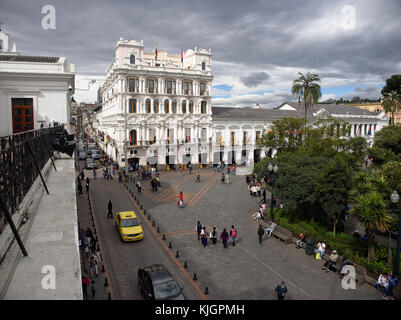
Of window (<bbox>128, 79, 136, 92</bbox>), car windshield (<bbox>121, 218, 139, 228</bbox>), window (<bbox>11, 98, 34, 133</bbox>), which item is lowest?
car windshield (<bbox>121, 218, 139, 228</bbox>)

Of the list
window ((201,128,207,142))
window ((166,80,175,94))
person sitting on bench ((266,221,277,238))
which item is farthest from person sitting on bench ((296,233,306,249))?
window ((166,80,175,94))

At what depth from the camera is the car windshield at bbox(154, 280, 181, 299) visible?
1219 centimetres

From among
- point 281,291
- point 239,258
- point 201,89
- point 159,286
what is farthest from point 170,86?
point 281,291

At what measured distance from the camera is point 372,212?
583 inches

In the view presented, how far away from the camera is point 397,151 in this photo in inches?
1348

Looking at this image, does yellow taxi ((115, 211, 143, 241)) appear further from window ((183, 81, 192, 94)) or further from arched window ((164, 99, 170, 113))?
window ((183, 81, 192, 94))

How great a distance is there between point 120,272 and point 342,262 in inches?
446

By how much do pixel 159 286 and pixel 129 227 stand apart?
322 inches

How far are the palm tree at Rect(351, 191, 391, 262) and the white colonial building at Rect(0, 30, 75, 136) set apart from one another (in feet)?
52.4

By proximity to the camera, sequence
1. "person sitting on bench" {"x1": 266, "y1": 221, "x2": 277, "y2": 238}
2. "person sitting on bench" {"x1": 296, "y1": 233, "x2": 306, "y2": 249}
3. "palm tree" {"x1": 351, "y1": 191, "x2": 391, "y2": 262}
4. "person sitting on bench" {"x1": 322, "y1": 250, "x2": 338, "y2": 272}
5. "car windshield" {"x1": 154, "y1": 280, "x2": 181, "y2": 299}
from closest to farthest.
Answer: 1. "car windshield" {"x1": 154, "y1": 280, "x2": 181, "y2": 299}
2. "palm tree" {"x1": 351, "y1": 191, "x2": 391, "y2": 262}
3. "person sitting on bench" {"x1": 322, "y1": 250, "x2": 338, "y2": 272}
4. "person sitting on bench" {"x1": 296, "y1": 233, "x2": 306, "y2": 249}
5. "person sitting on bench" {"x1": 266, "y1": 221, "x2": 277, "y2": 238}

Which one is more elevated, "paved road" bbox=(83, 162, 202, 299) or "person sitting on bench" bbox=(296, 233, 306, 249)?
"person sitting on bench" bbox=(296, 233, 306, 249)

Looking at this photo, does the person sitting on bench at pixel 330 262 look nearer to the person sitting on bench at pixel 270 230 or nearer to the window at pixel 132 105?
the person sitting on bench at pixel 270 230

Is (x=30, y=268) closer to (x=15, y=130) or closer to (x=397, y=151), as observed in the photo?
(x=15, y=130)

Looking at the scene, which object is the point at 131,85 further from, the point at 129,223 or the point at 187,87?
the point at 129,223
